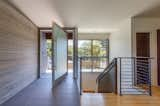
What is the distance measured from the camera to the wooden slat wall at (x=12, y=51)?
3.86 metres

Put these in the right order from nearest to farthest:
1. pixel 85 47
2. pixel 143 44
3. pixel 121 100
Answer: pixel 121 100 → pixel 143 44 → pixel 85 47

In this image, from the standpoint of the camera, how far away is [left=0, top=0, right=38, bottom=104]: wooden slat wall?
3863mm

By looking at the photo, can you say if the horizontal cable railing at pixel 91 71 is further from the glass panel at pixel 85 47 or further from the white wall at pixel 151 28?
the white wall at pixel 151 28

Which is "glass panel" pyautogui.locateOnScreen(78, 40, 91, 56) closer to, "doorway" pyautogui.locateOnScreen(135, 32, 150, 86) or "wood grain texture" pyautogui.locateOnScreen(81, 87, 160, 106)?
"doorway" pyautogui.locateOnScreen(135, 32, 150, 86)

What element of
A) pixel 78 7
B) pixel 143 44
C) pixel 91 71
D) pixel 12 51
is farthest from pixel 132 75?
pixel 91 71

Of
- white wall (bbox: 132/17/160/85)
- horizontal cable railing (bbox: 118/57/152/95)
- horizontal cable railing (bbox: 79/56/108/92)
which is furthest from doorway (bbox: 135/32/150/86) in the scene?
horizontal cable railing (bbox: 79/56/108/92)

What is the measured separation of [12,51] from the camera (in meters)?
4.44

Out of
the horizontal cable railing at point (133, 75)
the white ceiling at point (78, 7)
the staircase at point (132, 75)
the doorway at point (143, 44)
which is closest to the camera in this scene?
the white ceiling at point (78, 7)

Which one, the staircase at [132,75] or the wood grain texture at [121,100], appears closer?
the wood grain texture at [121,100]

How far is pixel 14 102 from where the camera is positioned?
12.8 ft

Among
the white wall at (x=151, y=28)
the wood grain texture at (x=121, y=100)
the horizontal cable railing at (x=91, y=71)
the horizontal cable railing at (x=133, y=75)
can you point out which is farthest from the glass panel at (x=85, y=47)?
the wood grain texture at (x=121, y=100)

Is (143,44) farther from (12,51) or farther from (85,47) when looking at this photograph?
(12,51)

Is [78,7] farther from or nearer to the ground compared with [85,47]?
farther from the ground

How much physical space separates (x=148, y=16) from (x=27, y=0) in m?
3.98
